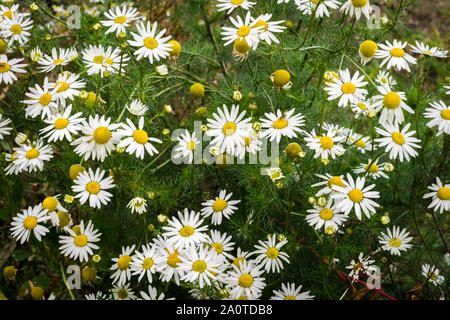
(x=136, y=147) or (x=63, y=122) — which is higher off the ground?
(x=63, y=122)

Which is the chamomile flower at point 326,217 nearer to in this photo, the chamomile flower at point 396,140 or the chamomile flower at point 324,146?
the chamomile flower at point 324,146

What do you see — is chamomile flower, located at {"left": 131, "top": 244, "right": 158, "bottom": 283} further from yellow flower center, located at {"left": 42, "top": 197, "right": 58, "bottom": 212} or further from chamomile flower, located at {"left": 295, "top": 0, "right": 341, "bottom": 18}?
chamomile flower, located at {"left": 295, "top": 0, "right": 341, "bottom": 18}

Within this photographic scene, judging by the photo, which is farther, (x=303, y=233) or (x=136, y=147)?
(x=303, y=233)

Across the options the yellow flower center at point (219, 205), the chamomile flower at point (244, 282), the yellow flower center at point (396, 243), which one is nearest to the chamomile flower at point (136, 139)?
the yellow flower center at point (219, 205)
